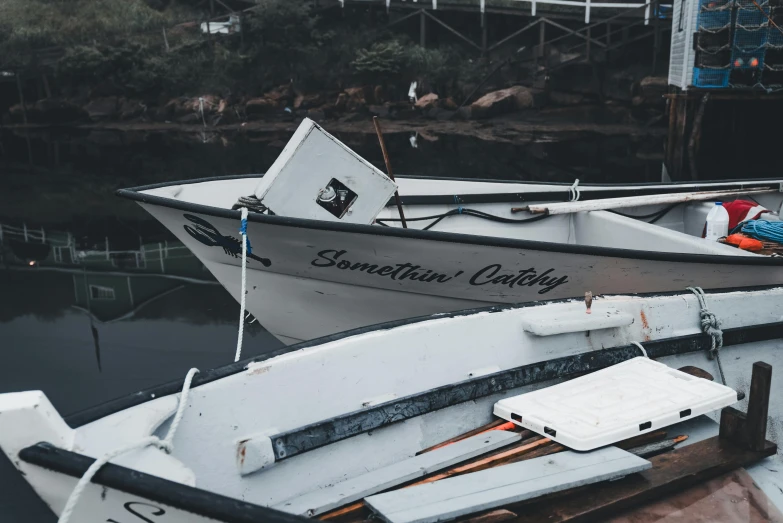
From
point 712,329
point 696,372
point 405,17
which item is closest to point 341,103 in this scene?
point 405,17

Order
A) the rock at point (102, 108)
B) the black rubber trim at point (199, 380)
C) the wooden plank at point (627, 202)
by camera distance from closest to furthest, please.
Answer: the black rubber trim at point (199, 380) → the wooden plank at point (627, 202) → the rock at point (102, 108)

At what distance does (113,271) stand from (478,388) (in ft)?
26.4

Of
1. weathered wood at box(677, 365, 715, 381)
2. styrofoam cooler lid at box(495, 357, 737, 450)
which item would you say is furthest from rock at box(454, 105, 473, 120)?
styrofoam cooler lid at box(495, 357, 737, 450)

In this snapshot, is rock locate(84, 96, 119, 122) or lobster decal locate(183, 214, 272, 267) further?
rock locate(84, 96, 119, 122)

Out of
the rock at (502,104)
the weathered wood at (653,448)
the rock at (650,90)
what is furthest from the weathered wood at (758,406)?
the rock at (502,104)

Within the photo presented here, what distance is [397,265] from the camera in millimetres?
6262

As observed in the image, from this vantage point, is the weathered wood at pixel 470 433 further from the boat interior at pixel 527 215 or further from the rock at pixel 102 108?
the rock at pixel 102 108

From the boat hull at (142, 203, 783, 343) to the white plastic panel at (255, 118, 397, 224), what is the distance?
0.29 m

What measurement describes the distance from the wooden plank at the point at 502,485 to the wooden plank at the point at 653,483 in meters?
0.07

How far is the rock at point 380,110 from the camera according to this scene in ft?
99.5

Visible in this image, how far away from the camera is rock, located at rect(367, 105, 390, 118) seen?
30.3m

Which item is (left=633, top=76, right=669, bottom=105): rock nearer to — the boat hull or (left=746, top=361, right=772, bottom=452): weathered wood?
the boat hull

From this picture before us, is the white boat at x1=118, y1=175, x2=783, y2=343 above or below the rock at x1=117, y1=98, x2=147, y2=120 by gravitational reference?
above

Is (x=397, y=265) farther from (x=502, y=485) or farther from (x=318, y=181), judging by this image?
(x=502, y=485)
